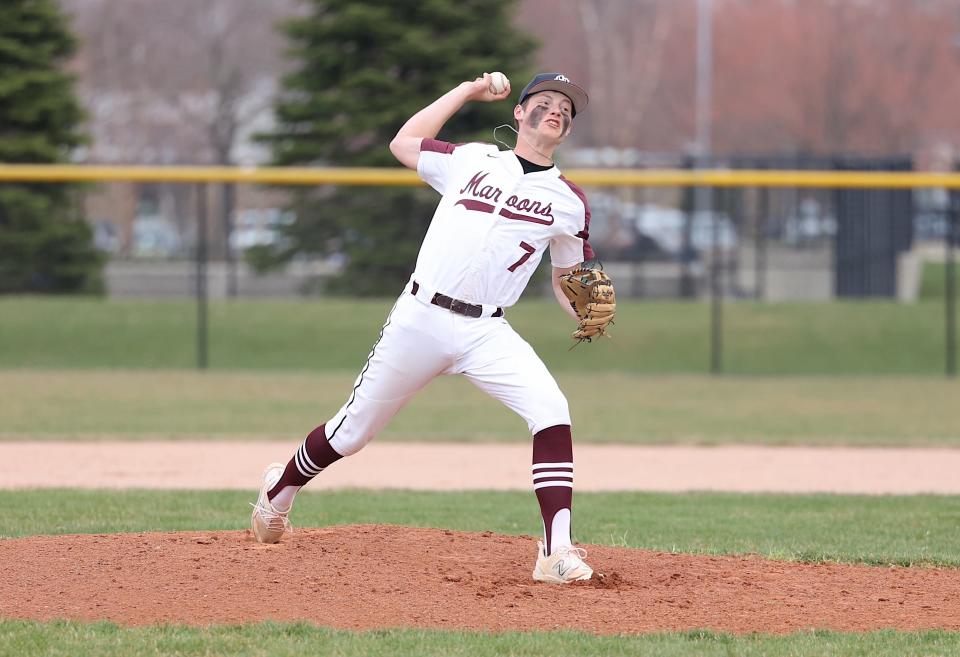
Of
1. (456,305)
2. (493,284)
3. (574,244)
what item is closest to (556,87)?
(574,244)

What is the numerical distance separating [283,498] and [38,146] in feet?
51.4

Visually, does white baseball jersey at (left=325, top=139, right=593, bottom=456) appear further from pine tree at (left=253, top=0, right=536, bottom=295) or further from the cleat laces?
pine tree at (left=253, top=0, right=536, bottom=295)

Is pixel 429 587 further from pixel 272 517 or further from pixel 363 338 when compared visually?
pixel 363 338

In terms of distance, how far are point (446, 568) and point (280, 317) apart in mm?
13715

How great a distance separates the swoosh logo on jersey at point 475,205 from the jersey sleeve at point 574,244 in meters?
Result: 0.33

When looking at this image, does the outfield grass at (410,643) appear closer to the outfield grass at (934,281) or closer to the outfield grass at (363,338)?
the outfield grass at (363,338)

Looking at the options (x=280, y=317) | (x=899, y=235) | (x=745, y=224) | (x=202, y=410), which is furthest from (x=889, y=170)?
(x=202, y=410)

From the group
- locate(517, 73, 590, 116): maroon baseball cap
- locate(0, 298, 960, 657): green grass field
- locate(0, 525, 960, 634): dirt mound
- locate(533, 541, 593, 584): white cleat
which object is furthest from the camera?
locate(517, 73, 590, 116): maroon baseball cap

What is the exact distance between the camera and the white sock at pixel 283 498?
6.10 metres

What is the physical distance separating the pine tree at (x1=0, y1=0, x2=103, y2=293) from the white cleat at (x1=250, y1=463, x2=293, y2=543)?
13.4 metres

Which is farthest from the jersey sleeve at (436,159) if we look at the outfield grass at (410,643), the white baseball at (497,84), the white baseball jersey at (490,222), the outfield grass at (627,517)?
the outfield grass at (627,517)

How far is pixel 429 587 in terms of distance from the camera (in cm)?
548

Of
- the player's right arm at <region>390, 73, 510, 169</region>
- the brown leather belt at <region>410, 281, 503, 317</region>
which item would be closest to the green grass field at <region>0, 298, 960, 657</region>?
the brown leather belt at <region>410, 281, 503, 317</region>

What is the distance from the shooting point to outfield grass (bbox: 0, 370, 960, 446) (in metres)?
11.8
